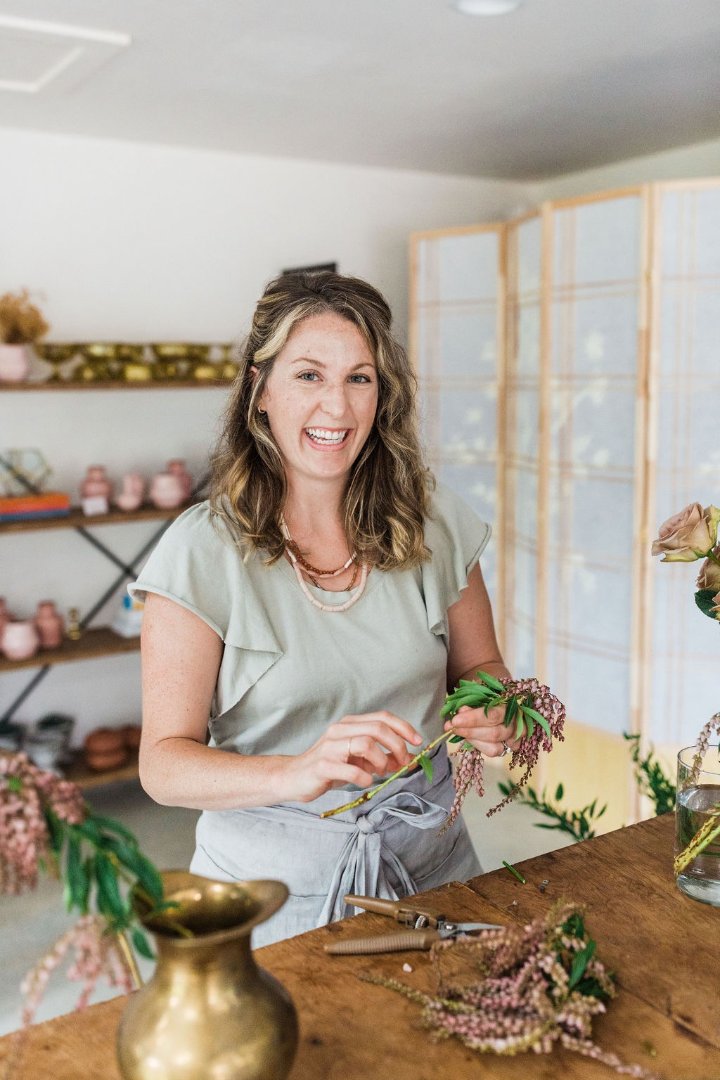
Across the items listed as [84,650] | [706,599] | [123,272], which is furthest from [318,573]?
[123,272]

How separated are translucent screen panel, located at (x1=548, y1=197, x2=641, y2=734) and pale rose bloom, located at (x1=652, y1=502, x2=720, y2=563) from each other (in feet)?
8.68

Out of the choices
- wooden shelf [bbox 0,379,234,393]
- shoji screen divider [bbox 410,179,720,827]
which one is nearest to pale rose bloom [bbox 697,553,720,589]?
shoji screen divider [bbox 410,179,720,827]

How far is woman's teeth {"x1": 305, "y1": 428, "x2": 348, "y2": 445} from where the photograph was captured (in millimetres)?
1648

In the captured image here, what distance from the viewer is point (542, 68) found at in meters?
3.12

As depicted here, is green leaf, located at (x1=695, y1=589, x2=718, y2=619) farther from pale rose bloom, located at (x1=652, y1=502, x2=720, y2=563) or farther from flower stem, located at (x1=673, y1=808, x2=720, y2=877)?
flower stem, located at (x1=673, y1=808, x2=720, y2=877)

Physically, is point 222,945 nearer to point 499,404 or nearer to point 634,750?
point 634,750

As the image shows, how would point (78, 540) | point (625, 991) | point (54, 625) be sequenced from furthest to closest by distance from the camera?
→ point (78, 540) < point (54, 625) < point (625, 991)

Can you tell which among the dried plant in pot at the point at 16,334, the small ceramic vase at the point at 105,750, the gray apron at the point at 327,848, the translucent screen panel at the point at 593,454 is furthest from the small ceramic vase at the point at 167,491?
the gray apron at the point at 327,848

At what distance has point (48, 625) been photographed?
13.1 feet

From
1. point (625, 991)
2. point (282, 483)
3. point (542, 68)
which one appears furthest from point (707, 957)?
point (542, 68)

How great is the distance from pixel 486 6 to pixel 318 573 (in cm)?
168

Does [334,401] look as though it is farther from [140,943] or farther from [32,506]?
[32,506]

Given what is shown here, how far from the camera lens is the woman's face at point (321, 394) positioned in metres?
1.65

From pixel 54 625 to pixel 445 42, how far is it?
257 cm
